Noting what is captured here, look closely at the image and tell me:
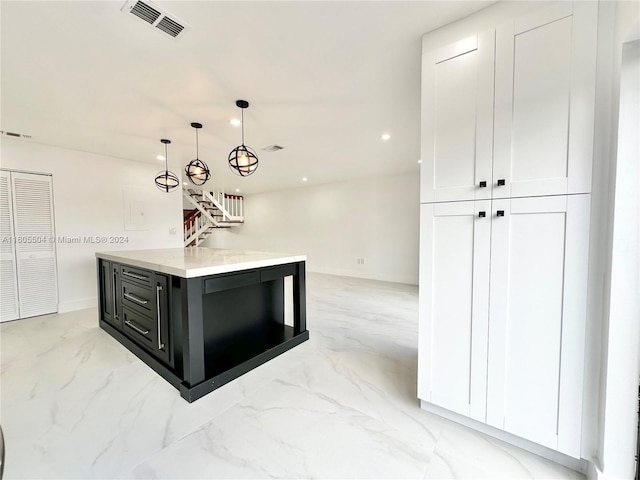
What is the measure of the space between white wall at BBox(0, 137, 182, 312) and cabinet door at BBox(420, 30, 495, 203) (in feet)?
16.8

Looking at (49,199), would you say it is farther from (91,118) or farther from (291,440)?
(291,440)

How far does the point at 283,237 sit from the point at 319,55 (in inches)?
259

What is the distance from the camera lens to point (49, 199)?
159 inches

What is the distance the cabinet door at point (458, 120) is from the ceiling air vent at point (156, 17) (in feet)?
5.26

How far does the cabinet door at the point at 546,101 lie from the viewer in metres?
1.30

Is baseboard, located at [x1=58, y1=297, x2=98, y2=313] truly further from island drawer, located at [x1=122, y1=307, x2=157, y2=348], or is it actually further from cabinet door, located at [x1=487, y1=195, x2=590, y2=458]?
cabinet door, located at [x1=487, y1=195, x2=590, y2=458]

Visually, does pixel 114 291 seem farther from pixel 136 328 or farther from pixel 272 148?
pixel 272 148

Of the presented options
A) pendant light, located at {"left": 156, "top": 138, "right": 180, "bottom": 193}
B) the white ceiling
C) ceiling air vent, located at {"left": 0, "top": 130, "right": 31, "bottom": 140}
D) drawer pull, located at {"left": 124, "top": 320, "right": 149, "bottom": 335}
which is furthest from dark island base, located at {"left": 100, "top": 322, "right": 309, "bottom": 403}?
ceiling air vent, located at {"left": 0, "top": 130, "right": 31, "bottom": 140}

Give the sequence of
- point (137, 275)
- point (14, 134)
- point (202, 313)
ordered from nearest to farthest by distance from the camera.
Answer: point (202, 313) → point (137, 275) → point (14, 134)

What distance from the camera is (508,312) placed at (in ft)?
4.95

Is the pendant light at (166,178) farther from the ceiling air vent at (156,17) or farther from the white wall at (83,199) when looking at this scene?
the ceiling air vent at (156,17)

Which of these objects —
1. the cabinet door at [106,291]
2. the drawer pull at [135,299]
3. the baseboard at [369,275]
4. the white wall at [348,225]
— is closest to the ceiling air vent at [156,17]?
the drawer pull at [135,299]

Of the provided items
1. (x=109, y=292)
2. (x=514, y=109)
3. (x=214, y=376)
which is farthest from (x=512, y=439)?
(x=109, y=292)

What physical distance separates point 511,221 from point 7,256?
580 centimetres
